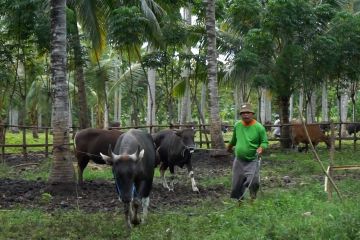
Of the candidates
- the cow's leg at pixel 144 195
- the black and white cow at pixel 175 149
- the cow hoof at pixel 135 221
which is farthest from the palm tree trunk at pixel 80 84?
the cow hoof at pixel 135 221

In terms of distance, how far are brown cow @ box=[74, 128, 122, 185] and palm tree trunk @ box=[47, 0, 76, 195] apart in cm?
126

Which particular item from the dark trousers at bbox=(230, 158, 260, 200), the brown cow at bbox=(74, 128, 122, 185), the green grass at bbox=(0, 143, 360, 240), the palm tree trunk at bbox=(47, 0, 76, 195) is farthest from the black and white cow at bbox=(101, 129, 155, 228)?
the brown cow at bbox=(74, 128, 122, 185)

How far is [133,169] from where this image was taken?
7043 millimetres

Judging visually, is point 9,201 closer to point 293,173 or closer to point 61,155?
point 61,155

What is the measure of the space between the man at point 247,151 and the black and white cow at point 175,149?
8.74ft

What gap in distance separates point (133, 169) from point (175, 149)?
438cm

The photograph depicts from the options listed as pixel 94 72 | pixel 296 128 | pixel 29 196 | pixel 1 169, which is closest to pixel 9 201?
pixel 29 196

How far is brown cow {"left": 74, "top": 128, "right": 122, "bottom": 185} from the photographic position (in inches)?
453

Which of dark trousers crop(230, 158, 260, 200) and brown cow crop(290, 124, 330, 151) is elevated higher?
brown cow crop(290, 124, 330, 151)

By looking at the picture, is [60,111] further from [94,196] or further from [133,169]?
[133,169]

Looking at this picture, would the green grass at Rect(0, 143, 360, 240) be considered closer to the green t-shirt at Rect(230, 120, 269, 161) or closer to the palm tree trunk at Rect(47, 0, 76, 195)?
the green t-shirt at Rect(230, 120, 269, 161)

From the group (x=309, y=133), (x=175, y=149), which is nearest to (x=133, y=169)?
(x=175, y=149)

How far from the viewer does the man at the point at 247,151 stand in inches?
316

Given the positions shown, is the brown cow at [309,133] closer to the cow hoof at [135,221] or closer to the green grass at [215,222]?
the green grass at [215,222]
